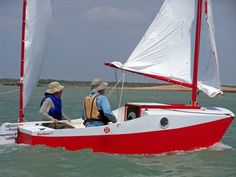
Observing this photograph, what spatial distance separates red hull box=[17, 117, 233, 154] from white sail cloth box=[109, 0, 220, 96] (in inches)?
60.2

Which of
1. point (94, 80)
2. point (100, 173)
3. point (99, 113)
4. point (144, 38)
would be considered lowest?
point (100, 173)

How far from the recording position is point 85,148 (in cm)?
1034

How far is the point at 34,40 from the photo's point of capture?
11.1 meters

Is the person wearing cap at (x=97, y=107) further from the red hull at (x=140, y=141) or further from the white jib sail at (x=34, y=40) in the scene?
the white jib sail at (x=34, y=40)

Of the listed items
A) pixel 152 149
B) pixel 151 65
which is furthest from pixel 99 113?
pixel 151 65

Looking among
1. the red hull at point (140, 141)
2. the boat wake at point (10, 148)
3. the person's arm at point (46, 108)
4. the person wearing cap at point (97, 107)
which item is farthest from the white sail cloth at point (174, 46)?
the boat wake at point (10, 148)

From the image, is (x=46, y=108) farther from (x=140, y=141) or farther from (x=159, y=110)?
(x=159, y=110)

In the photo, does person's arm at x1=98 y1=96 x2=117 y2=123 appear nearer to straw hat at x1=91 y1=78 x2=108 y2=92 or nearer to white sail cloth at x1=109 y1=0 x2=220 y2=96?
straw hat at x1=91 y1=78 x2=108 y2=92

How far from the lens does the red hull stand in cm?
1028

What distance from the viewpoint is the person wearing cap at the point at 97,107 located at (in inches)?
408

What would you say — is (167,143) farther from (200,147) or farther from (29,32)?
(29,32)

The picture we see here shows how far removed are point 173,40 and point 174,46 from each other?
0.15 meters

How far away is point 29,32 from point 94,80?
1825mm

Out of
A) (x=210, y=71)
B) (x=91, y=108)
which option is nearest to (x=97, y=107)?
(x=91, y=108)
